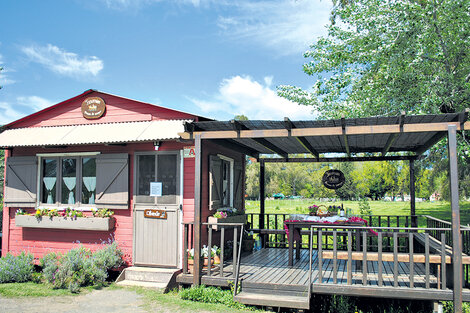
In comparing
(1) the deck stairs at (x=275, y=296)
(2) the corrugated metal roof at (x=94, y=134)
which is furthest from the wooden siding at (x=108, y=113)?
(1) the deck stairs at (x=275, y=296)

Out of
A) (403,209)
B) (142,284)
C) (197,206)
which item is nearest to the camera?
(197,206)

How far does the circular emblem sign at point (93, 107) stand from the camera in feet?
28.9

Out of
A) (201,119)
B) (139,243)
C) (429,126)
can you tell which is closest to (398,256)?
(429,126)

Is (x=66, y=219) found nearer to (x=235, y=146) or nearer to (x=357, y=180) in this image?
(x=235, y=146)

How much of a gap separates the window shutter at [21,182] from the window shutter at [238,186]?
4.61 metres

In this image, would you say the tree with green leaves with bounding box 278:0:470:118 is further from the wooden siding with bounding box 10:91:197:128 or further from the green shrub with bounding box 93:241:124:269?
the green shrub with bounding box 93:241:124:269

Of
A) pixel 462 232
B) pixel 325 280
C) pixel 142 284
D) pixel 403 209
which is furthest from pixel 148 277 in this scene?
pixel 403 209

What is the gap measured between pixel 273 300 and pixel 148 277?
2.84 meters

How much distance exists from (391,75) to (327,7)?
24.0ft

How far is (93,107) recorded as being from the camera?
29.1 ft

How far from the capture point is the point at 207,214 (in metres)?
8.06

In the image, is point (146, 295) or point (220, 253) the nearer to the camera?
point (146, 295)

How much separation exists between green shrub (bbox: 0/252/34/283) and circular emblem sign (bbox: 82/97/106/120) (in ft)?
11.0

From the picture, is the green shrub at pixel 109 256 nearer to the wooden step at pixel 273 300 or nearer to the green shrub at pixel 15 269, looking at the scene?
the green shrub at pixel 15 269
